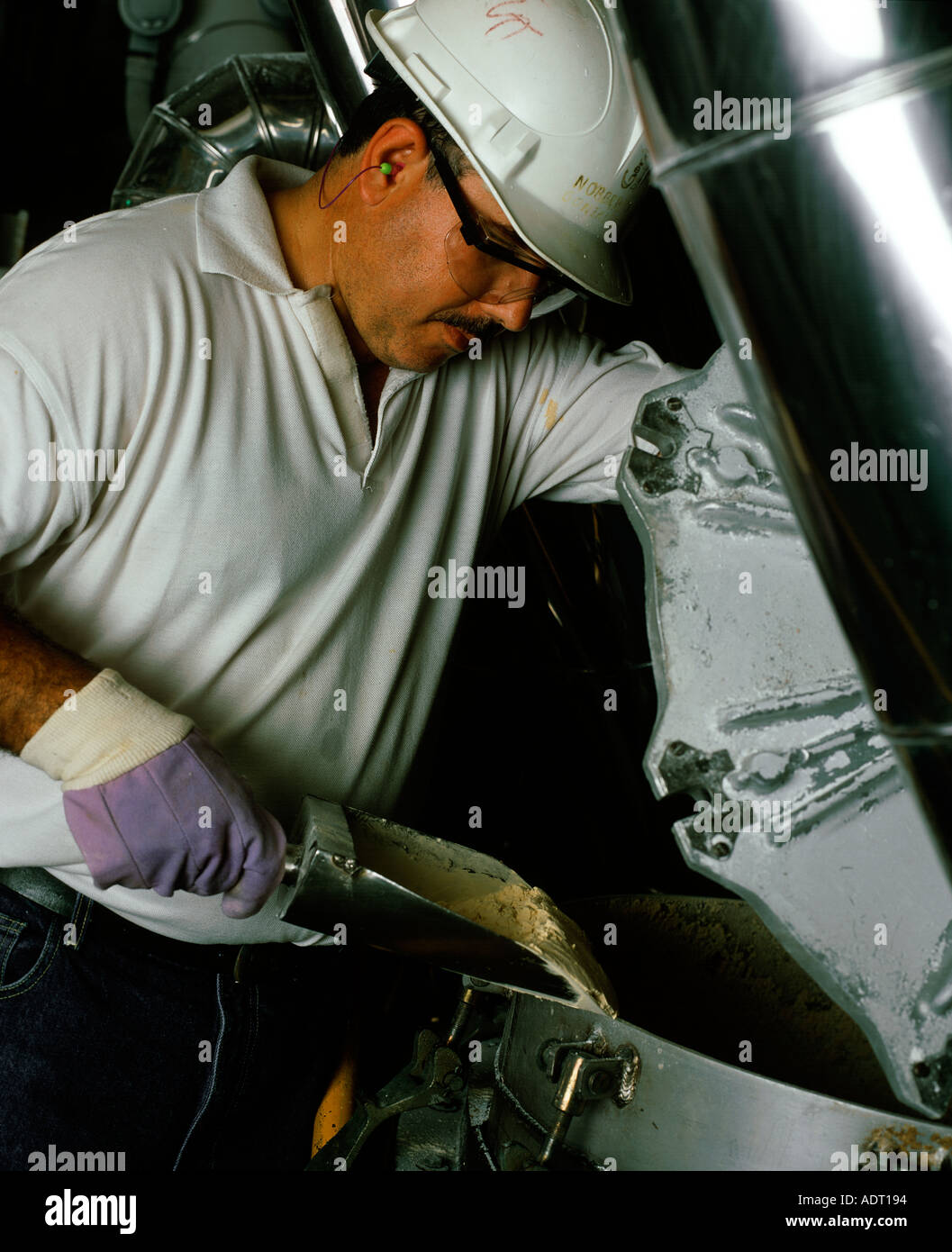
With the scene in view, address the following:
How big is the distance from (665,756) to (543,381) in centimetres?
83

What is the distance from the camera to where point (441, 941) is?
3.46 feet

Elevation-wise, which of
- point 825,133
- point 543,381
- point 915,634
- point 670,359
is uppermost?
point 670,359

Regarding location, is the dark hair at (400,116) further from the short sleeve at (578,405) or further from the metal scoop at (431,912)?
the metal scoop at (431,912)

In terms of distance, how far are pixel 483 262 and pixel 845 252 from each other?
782mm

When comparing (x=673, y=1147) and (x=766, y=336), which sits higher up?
(x=766, y=336)

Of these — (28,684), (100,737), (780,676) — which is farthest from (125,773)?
(780,676)

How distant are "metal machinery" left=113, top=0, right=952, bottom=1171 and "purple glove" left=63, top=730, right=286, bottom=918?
0.09 m

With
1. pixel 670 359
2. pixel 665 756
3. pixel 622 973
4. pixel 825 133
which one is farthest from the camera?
pixel 670 359

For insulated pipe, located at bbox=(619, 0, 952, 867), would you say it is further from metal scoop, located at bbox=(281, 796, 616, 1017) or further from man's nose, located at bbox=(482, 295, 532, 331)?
man's nose, located at bbox=(482, 295, 532, 331)

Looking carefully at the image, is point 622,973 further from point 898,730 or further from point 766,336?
point 766,336

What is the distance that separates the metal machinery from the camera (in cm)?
58

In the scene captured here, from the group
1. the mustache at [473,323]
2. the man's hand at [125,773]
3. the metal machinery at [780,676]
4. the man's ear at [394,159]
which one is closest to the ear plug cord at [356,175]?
the man's ear at [394,159]

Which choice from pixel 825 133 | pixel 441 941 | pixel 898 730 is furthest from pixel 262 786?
pixel 825 133

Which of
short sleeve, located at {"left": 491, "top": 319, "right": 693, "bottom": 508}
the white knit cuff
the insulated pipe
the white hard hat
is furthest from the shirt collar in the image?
the insulated pipe
